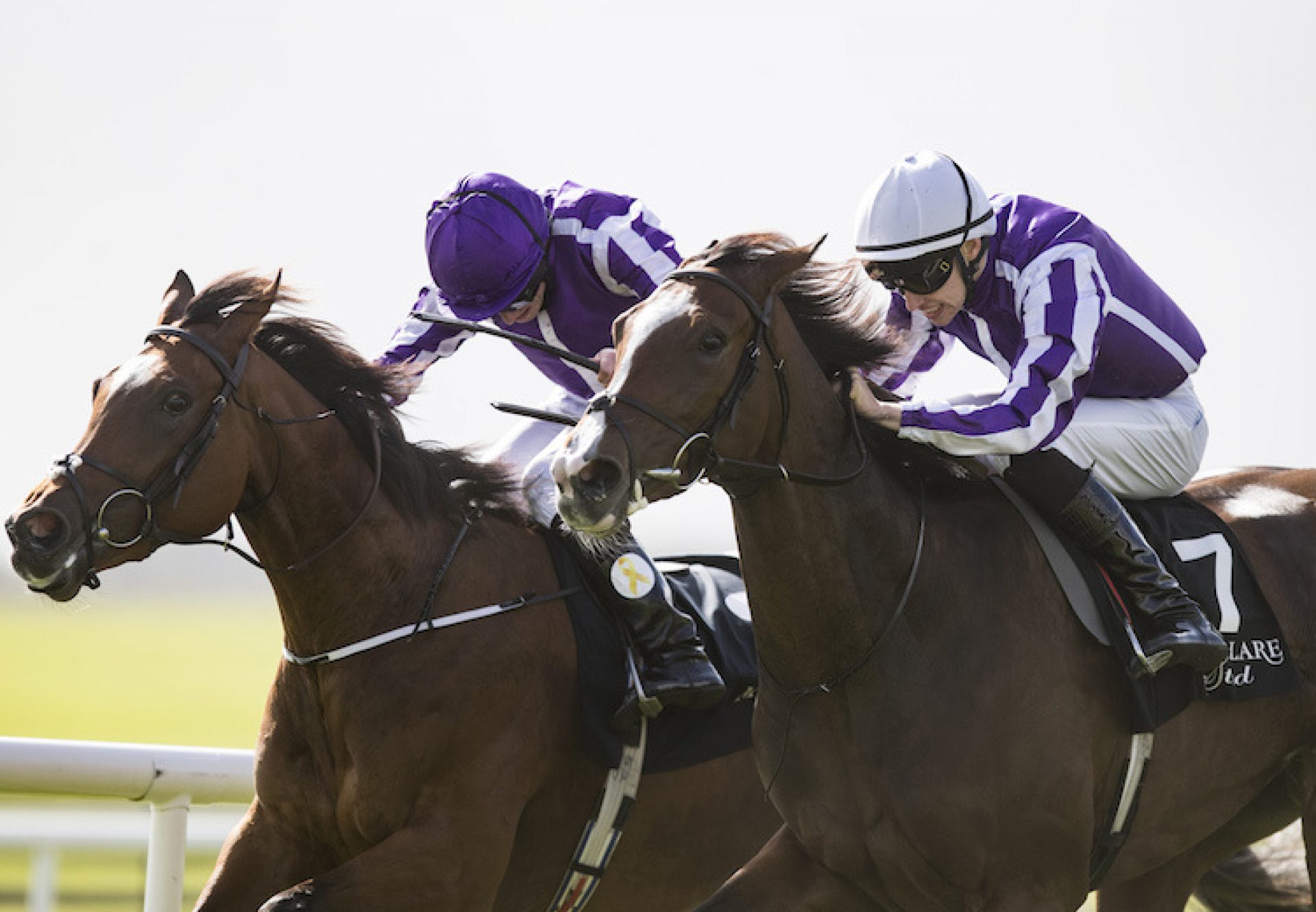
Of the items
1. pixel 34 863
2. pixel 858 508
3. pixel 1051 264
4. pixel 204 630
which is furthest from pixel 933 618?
pixel 204 630

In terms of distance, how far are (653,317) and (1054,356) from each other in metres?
0.92

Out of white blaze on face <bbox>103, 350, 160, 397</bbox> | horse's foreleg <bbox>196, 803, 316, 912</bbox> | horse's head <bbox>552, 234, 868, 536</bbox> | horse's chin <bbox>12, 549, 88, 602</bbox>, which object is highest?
horse's head <bbox>552, 234, 868, 536</bbox>

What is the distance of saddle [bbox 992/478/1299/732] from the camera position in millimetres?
3670

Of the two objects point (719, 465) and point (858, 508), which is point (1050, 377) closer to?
point (858, 508)

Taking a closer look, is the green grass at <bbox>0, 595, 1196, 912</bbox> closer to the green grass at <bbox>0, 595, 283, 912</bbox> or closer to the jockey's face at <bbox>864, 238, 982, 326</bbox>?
the green grass at <bbox>0, 595, 283, 912</bbox>

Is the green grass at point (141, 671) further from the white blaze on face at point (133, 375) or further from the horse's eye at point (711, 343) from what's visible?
the horse's eye at point (711, 343)

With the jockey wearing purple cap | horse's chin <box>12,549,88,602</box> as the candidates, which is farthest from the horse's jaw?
the jockey wearing purple cap

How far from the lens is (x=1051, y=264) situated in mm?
3768

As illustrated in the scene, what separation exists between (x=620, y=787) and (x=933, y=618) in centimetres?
113

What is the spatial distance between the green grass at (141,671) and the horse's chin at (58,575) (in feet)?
58.5

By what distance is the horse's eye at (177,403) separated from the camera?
3.80 metres

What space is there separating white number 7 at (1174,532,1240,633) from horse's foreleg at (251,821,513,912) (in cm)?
177

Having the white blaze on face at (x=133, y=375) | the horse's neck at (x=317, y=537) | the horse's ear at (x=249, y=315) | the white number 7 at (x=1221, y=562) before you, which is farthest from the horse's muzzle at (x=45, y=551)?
the white number 7 at (x=1221, y=562)

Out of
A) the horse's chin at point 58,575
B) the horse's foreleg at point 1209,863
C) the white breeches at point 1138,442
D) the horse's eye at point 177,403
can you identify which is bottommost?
the horse's foreleg at point 1209,863
